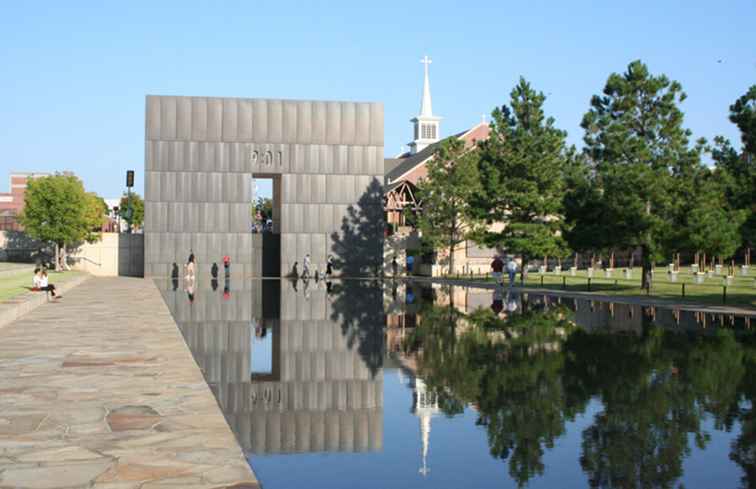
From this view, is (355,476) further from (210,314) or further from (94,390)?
(210,314)

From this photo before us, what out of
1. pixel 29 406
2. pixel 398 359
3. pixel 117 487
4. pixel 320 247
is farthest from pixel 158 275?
pixel 117 487

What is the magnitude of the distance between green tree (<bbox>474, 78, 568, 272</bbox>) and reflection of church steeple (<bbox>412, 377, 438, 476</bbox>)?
3816cm

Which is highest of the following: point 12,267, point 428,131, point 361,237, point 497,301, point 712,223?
point 428,131

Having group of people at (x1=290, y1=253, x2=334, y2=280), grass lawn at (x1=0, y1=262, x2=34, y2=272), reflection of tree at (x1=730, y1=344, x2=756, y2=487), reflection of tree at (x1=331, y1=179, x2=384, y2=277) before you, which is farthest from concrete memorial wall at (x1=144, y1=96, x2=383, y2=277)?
reflection of tree at (x1=730, y1=344, x2=756, y2=487)

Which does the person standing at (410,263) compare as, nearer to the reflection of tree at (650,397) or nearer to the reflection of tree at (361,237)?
the reflection of tree at (361,237)

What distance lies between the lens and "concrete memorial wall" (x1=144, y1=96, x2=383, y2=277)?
63656mm

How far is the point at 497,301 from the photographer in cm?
3681

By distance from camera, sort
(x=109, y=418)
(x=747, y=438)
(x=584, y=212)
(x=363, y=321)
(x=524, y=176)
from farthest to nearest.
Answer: (x=524, y=176), (x=584, y=212), (x=363, y=321), (x=109, y=418), (x=747, y=438)

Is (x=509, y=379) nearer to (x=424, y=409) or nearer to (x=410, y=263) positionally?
(x=424, y=409)

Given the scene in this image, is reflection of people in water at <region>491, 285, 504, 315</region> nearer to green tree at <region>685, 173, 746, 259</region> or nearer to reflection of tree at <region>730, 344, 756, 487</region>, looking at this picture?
green tree at <region>685, 173, 746, 259</region>

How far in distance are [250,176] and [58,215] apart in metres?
16.4

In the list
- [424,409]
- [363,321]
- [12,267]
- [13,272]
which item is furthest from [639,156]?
[12,267]

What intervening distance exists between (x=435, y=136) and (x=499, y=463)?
122 meters

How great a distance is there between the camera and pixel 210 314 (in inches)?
1133
